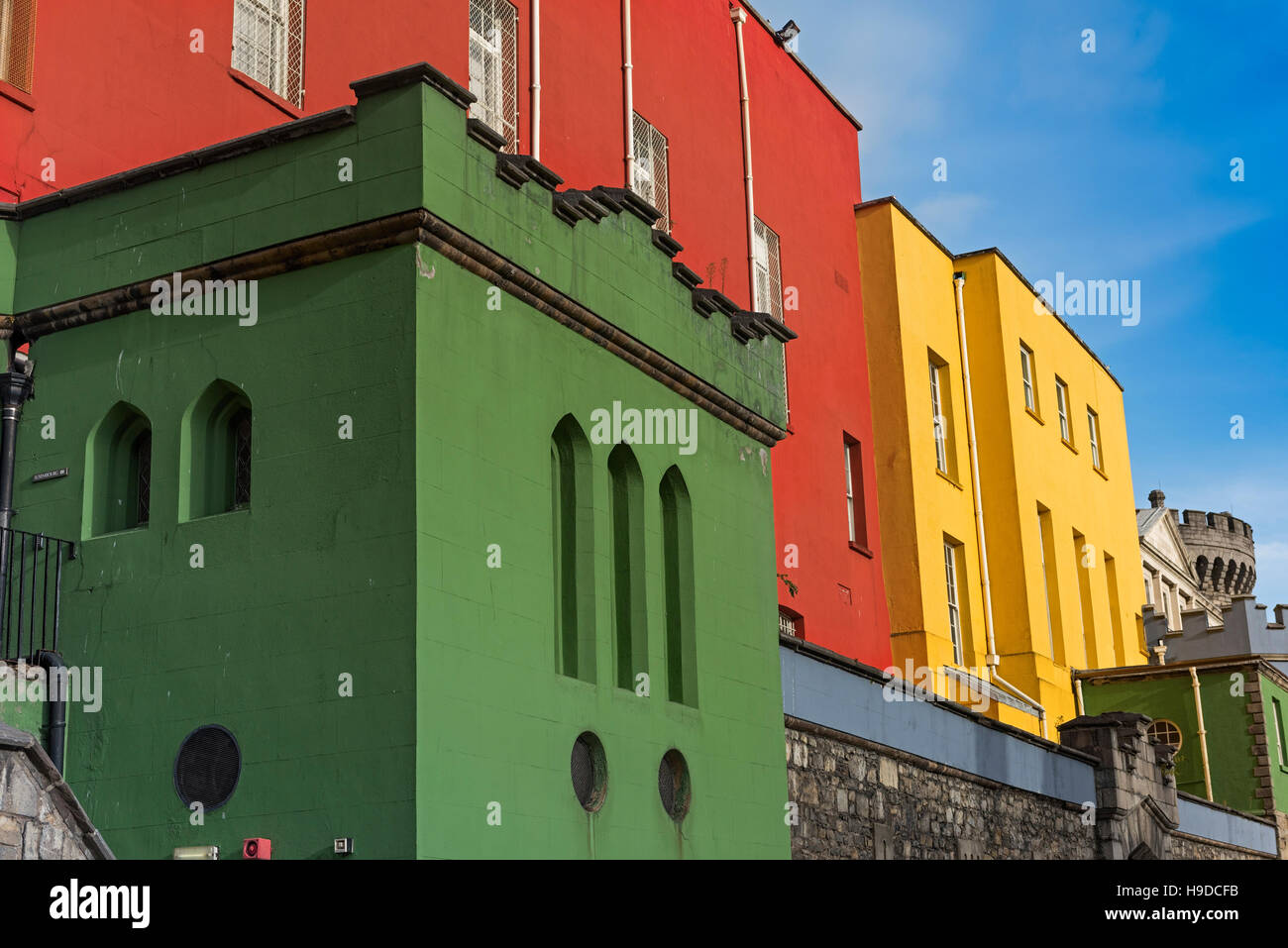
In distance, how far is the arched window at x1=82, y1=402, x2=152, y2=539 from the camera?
434 inches

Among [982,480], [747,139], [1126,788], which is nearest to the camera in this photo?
[747,139]

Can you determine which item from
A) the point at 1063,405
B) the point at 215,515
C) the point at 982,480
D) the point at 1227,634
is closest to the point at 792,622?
the point at 982,480

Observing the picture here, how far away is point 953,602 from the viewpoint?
25.7 m

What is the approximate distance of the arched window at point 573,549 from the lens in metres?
11.4

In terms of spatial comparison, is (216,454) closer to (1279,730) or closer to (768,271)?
(768,271)

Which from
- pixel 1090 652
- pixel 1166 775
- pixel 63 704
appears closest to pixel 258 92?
pixel 63 704

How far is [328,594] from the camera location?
988 centimetres

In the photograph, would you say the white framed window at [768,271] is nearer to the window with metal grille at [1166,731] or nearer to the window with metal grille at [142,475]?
the window with metal grille at [1166,731]

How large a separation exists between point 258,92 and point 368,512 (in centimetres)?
579

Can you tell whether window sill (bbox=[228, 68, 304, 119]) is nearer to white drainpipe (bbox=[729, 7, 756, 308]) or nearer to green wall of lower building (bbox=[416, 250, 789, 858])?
green wall of lower building (bbox=[416, 250, 789, 858])

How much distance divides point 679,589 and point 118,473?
4.27 meters

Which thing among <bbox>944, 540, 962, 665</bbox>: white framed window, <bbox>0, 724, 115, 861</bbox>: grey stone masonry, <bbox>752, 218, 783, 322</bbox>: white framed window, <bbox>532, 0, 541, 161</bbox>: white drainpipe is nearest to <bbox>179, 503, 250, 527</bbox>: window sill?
<bbox>0, 724, 115, 861</bbox>: grey stone masonry

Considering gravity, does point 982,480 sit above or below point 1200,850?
above

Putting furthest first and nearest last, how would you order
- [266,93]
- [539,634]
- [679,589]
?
1. [266,93]
2. [679,589]
3. [539,634]
